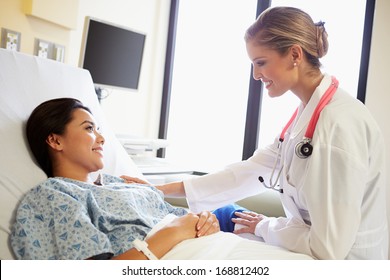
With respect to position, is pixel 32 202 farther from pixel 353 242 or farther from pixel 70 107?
pixel 353 242

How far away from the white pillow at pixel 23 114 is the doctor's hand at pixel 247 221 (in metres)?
0.49

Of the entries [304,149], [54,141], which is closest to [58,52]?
[54,141]

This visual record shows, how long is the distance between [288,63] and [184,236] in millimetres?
624

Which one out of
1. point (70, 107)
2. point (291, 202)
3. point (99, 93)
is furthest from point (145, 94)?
point (291, 202)

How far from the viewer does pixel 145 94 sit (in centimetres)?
352

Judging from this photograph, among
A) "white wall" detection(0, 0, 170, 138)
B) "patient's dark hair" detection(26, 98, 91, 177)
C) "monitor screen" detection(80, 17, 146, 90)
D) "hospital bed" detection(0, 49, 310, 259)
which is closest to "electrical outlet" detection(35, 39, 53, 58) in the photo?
"white wall" detection(0, 0, 170, 138)

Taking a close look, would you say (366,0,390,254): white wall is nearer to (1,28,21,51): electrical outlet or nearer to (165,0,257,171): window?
(165,0,257,171): window

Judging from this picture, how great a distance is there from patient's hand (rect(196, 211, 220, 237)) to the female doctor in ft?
0.67

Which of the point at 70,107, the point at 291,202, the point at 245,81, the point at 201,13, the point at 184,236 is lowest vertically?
the point at 184,236

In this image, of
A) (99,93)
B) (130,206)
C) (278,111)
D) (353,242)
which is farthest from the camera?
(278,111)

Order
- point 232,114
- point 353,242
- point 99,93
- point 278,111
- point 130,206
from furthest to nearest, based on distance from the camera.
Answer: point 232,114 < point 278,111 < point 99,93 < point 130,206 < point 353,242

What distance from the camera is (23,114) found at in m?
1.33

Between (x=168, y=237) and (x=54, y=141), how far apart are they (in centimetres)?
51

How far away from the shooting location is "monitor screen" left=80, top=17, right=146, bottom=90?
2469 mm
